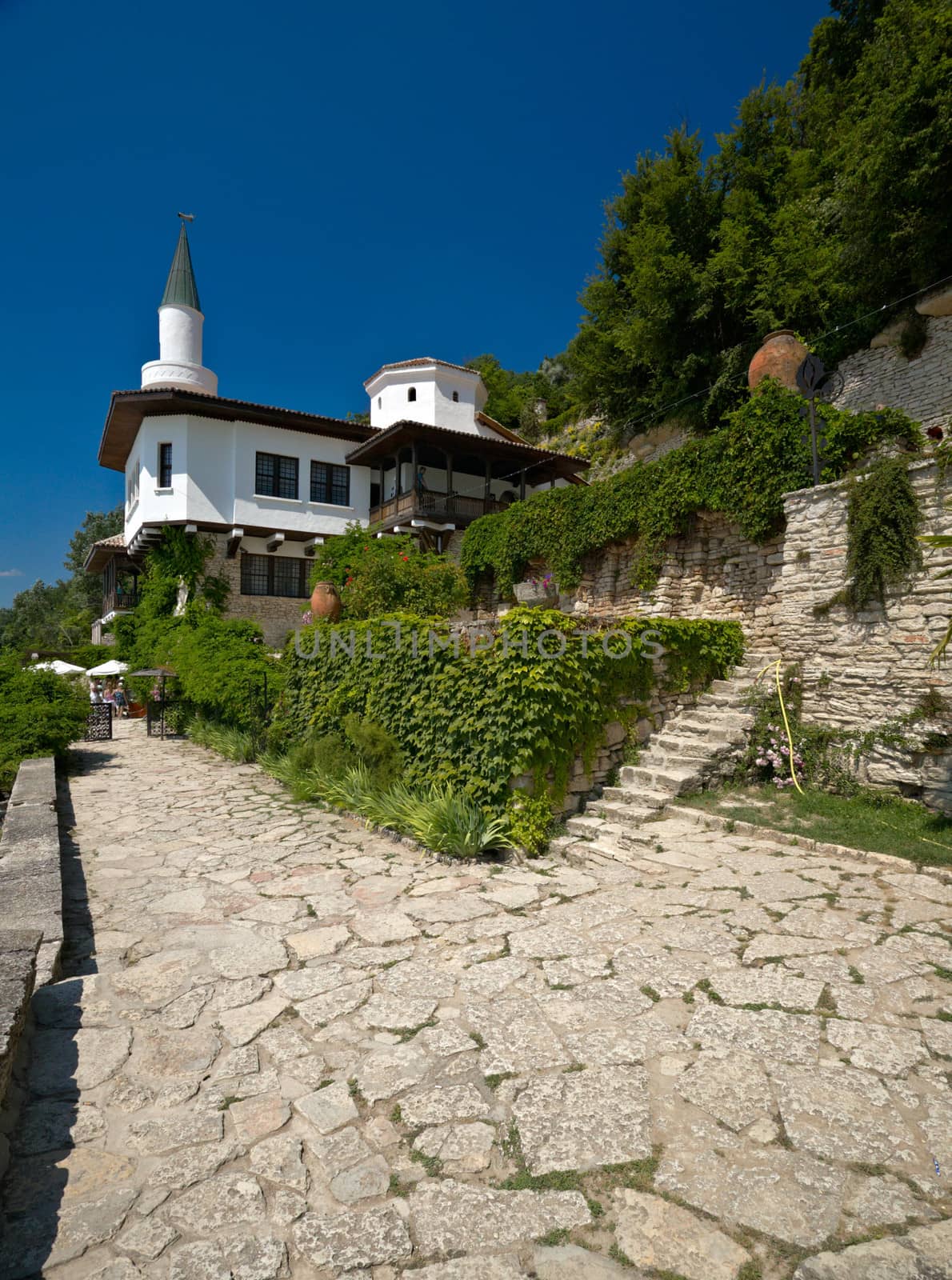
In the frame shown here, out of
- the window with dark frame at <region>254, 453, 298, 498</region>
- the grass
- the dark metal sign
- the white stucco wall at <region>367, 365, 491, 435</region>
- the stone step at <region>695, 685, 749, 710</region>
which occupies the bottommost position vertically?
the grass

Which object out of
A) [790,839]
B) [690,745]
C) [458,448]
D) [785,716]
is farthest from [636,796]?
[458,448]

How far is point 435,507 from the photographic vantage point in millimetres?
21562

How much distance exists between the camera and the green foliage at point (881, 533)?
722 cm

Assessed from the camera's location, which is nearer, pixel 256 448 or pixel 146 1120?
pixel 146 1120

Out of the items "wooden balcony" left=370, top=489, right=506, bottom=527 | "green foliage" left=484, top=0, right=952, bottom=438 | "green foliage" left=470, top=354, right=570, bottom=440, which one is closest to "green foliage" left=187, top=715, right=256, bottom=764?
"wooden balcony" left=370, top=489, right=506, bottom=527

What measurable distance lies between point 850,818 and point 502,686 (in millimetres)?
3623

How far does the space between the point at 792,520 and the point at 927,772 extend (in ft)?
11.8

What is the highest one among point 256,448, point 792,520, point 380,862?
point 256,448

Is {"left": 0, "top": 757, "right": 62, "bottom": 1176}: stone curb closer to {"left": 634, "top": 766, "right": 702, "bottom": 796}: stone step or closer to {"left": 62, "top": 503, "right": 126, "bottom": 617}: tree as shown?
{"left": 634, "top": 766, "right": 702, "bottom": 796}: stone step

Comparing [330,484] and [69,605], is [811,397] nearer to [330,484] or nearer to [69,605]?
[330,484]

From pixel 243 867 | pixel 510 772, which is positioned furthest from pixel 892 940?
pixel 243 867

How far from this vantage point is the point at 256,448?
69.8 ft

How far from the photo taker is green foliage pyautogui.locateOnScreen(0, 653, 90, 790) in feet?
34.4

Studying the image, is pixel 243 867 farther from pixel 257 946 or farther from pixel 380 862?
pixel 257 946
